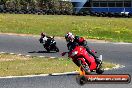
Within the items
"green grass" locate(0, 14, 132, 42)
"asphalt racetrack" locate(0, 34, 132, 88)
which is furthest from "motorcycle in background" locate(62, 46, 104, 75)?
"green grass" locate(0, 14, 132, 42)

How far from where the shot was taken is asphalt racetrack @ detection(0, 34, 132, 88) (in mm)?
14172

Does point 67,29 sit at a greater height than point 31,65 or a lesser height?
lesser

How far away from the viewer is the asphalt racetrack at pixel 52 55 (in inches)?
558

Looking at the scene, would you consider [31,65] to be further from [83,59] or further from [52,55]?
[83,59]

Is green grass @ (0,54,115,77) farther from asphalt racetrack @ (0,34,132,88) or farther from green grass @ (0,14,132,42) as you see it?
green grass @ (0,14,132,42)

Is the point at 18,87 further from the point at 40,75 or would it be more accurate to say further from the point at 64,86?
the point at 40,75

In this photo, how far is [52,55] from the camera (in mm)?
24281

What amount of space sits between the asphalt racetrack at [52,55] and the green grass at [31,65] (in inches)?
53.5

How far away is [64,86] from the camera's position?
13992 mm

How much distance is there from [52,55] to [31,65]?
489 cm

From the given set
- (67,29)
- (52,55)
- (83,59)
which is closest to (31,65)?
(52,55)

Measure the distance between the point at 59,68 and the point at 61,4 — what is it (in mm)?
74480

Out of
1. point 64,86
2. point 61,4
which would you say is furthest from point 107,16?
point 64,86

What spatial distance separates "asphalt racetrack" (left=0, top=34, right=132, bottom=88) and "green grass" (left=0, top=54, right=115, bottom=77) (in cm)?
136
